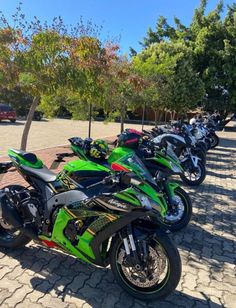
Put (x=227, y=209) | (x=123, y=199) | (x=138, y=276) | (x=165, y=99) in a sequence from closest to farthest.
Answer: (x=123, y=199) < (x=138, y=276) < (x=227, y=209) < (x=165, y=99)

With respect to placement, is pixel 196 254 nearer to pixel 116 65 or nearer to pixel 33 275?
pixel 33 275

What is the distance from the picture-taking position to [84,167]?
3436mm

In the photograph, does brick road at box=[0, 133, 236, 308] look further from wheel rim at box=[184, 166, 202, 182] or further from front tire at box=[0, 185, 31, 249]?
wheel rim at box=[184, 166, 202, 182]

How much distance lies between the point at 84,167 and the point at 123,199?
2.73ft

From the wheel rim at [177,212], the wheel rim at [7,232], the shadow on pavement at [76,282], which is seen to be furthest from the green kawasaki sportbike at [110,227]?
the wheel rim at [177,212]

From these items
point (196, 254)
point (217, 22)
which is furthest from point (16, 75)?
point (217, 22)

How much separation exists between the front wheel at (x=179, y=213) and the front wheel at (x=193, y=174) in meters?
2.61

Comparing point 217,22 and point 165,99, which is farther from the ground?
point 217,22

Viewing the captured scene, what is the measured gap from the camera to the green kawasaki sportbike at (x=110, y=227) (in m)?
2.79

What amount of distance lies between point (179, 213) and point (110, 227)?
82.0 inches

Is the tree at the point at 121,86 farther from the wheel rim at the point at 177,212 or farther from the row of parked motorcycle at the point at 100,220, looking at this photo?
the row of parked motorcycle at the point at 100,220

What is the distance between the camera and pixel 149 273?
114 inches

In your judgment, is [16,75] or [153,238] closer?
[153,238]

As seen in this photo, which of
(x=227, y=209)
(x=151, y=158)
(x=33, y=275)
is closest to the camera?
(x=33, y=275)
